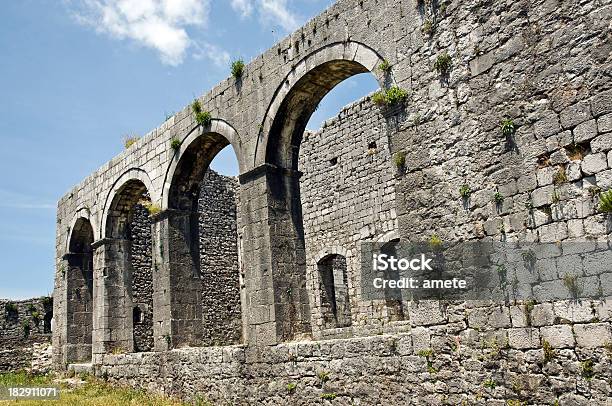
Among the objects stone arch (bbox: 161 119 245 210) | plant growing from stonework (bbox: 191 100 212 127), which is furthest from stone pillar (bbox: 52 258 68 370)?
plant growing from stonework (bbox: 191 100 212 127)

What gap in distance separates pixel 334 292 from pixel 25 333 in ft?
35.1

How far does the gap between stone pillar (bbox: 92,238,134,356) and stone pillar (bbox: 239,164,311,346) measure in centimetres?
546

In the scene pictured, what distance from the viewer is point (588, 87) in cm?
586

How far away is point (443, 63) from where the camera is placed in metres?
7.26

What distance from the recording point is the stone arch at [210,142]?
1077cm

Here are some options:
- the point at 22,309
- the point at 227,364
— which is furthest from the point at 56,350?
the point at 227,364

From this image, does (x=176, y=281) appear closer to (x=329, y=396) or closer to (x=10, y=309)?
(x=329, y=396)

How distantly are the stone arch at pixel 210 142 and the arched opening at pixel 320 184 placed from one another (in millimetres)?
1013

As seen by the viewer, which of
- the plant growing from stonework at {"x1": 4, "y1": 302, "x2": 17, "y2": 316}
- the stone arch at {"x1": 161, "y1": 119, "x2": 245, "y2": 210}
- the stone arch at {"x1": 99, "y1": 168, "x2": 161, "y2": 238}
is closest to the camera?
the stone arch at {"x1": 161, "y1": 119, "x2": 245, "y2": 210}

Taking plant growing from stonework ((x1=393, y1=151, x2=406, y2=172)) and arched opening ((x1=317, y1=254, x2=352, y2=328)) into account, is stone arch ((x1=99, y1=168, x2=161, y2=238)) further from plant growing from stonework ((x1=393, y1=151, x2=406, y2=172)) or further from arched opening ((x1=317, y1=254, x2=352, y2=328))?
plant growing from stonework ((x1=393, y1=151, x2=406, y2=172))

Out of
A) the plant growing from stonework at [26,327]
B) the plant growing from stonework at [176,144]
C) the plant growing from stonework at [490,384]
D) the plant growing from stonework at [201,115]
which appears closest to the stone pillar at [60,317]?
the plant growing from stonework at [26,327]

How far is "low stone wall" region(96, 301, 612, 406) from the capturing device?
18.4 ft

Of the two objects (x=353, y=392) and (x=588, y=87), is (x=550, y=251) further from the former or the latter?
(x=353, y=392)

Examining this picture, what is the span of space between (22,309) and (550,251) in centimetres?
1821
